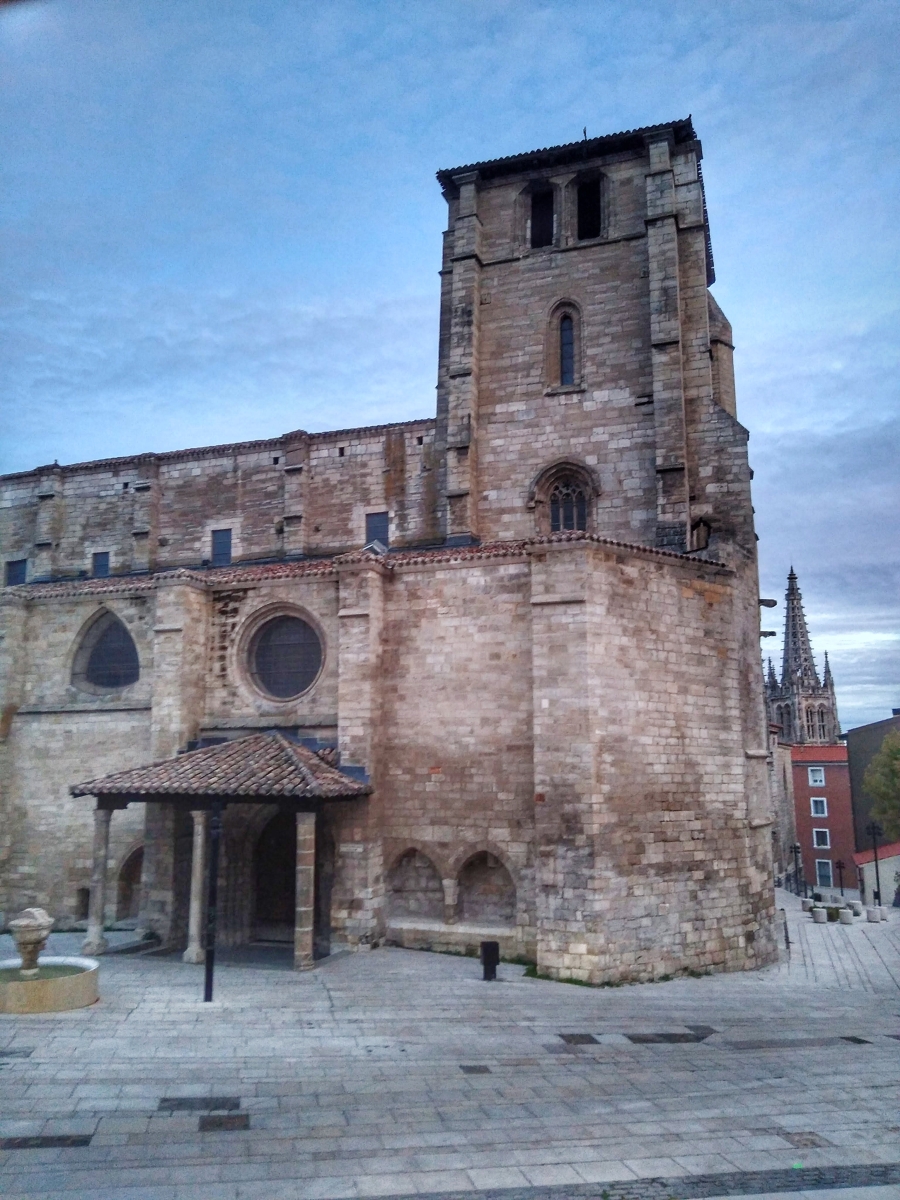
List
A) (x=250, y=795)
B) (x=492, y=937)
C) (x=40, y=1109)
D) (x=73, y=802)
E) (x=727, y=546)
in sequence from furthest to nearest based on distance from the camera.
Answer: (x=73, y=802) → (x=727, y=546) → (x=492, y=937) → (x=250, y=795) → (x=40, y=1109)

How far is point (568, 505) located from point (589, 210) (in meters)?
8.67

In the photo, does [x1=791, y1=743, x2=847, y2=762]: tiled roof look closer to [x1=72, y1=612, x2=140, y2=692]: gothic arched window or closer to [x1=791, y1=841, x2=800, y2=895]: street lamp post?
[x1=791, y1=841, x2=800, y2=895]: street lamp post

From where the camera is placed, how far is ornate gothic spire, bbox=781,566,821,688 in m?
69.2

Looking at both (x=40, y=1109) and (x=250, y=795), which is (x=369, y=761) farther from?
(x=40, y=1109)

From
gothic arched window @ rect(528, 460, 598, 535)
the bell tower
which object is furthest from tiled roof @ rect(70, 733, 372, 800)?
gothic arched window @ rect(528, 460, 598, 535)

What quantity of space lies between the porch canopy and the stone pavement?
1.35m

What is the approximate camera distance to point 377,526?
25.7m

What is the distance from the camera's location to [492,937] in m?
17.5

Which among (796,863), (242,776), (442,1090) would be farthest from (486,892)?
(796,863)

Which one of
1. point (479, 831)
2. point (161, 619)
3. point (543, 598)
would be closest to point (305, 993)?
point (479, 831)

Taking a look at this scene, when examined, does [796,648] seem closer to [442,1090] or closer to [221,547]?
[221,547]

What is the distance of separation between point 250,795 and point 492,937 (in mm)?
5578

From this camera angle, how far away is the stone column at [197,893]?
17.1 meters

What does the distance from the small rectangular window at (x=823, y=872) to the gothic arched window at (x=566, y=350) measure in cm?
4123
